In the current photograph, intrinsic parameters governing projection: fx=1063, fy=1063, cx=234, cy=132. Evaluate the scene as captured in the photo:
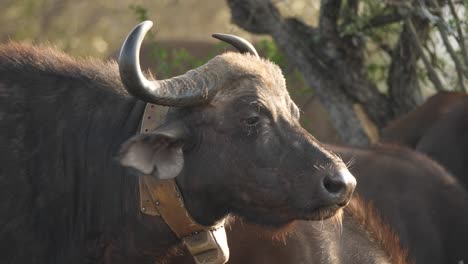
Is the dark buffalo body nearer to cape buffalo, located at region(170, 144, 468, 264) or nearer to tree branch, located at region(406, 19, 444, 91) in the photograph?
cape buffalo, located at region(170, 144, 468, 264)

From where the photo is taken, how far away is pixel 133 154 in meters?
5.05

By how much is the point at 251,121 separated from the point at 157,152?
0.48 meters

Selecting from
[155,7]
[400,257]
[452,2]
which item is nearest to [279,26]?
[452,2]

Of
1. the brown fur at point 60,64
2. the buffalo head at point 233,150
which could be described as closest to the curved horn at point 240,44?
the buffalo head at point 233,150

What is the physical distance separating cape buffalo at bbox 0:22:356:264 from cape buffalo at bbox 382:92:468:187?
12.5 feet

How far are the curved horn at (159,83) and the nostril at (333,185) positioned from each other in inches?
28.1

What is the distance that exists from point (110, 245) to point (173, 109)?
807 millimetres

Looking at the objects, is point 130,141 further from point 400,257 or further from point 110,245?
point 400,257

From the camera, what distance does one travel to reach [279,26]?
9.69 metres

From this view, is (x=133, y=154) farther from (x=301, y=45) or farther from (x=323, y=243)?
(x=301, y=45)

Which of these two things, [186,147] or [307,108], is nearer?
[186,147]

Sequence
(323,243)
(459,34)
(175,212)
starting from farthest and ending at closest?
(459,34) → (323,243) → (175,212)

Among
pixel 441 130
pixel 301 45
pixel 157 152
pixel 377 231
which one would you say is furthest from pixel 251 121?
pixel 301 45

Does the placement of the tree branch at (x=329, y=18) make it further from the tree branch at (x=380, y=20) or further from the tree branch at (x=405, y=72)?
the tree branch at (x=405, y=72)
